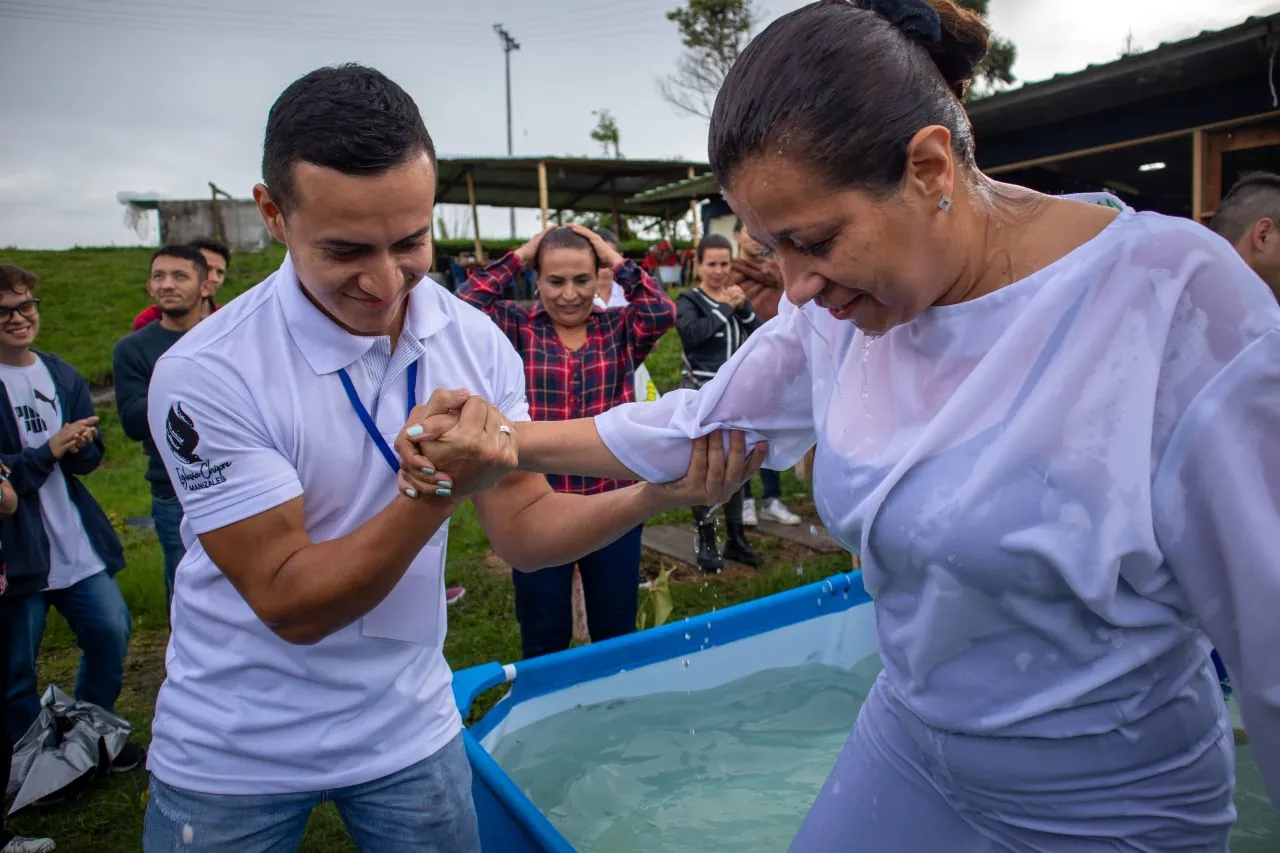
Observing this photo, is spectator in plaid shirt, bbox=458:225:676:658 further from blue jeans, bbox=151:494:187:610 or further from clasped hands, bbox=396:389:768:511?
clasped hands, bbox=396:389:768:511

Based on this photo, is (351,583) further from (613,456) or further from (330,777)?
(613,456)

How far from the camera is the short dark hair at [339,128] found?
1.66 m

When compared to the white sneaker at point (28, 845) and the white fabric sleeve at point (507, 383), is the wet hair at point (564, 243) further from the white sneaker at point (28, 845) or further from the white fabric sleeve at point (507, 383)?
the white sneaker at point (28, 845)

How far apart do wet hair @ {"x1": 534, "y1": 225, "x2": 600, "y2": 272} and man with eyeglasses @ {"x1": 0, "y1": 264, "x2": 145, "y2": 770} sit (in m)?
2.20

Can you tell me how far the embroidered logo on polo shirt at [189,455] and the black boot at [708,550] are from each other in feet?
15.5

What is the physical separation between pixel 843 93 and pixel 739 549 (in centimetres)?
541

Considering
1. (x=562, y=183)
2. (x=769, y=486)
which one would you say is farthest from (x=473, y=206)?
(x=769, y=486)

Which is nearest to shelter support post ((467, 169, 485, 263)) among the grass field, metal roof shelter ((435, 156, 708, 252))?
metal roof shelter ((435, 156, 708, 252))

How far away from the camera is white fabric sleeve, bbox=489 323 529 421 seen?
220 cm

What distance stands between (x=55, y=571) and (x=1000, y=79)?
96.5ft

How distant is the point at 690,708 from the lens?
4238 mm

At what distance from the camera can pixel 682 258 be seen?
18.3 m

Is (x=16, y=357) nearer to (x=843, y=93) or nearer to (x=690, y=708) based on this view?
(x=690, y=708)

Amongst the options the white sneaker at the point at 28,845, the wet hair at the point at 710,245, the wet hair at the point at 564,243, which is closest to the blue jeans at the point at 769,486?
the wet hair at the point at 710,245
